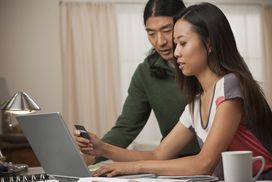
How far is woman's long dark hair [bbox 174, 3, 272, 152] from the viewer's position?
5.23 feet

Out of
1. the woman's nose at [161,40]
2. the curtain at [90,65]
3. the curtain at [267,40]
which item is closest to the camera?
the woman's nose at [161,40]

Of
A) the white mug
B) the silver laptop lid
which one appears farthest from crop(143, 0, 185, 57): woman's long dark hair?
the white mug

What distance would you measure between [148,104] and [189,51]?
765 millimetres

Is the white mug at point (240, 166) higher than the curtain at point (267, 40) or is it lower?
lower

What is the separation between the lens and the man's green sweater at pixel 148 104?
230 cm

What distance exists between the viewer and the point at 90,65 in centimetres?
561

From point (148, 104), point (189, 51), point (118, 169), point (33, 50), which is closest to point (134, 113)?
point (148, 104)

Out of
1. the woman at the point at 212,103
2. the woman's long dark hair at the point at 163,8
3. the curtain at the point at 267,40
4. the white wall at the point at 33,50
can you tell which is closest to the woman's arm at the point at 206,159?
the woman at the point at 212,103

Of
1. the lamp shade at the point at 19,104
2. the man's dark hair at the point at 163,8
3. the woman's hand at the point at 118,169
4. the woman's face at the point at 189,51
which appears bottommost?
the woman's hand at the point at 118,169

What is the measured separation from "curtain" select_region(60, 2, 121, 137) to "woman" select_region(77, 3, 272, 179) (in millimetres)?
3741

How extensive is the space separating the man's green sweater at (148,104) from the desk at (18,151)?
2.00 meters

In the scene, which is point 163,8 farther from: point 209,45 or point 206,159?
point 206,159

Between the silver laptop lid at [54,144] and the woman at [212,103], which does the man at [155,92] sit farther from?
the silver laptop lid at [54,144]

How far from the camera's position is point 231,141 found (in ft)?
5.25
